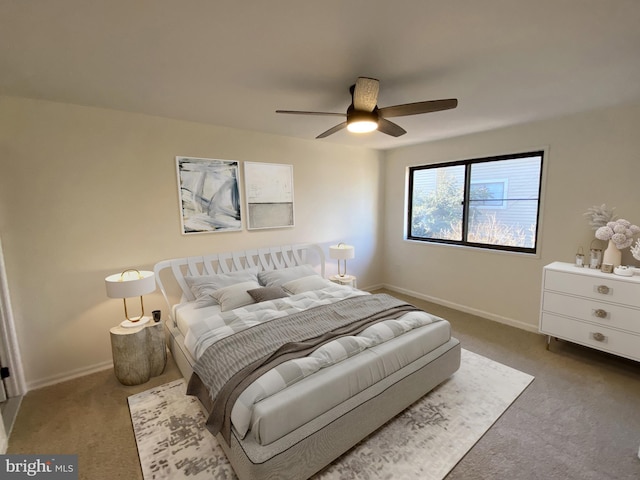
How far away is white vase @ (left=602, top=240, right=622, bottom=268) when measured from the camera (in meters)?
2.71

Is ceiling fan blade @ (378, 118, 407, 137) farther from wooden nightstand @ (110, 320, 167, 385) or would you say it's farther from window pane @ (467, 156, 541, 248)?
wooden nightstand @ (110, 320, 167, 385)

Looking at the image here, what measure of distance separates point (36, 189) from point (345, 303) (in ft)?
9.37

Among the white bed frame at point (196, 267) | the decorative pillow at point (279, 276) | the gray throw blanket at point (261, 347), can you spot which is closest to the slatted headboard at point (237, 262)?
the white bed frame at point (196, 267)

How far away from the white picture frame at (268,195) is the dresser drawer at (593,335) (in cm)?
314

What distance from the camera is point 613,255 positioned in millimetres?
2717

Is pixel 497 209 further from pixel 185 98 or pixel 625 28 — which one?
pixel 185 98

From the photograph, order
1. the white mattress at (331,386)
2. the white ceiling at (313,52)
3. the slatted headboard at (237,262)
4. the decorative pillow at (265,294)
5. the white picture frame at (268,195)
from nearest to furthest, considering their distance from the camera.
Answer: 1. the white ceiling at (313,52)
2. the white mattress at (331,386)
3. the decorative pillow at (265,294)
4. the slatted headboard at (237,262)
5. the white picture frame at (268,195)

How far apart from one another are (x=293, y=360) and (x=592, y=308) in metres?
2.87

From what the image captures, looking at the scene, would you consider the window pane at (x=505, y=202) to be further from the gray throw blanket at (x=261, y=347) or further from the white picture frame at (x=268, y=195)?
the white picture frame at (x=268, y=195)

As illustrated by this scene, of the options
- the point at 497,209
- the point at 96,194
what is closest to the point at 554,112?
the point at 497,209

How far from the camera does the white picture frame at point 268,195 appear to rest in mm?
3566

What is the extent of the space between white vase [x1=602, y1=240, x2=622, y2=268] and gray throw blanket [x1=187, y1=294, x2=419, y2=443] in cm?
200

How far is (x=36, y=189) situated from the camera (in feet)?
8.02

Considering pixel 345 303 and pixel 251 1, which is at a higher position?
pixel 251 1
